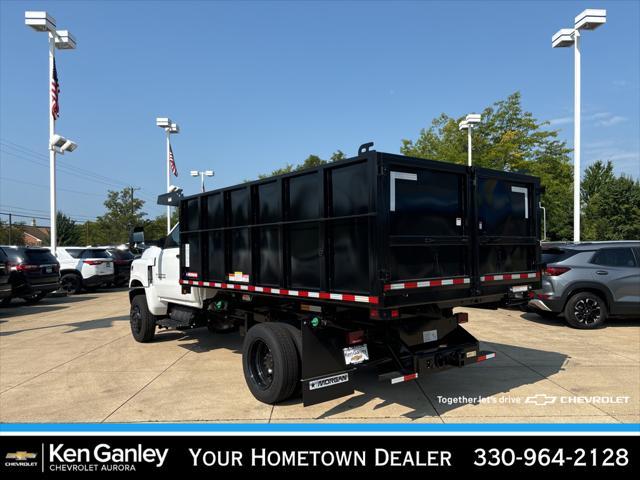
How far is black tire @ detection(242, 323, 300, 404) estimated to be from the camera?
180 inches

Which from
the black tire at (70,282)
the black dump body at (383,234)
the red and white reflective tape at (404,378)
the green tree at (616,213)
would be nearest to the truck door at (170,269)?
the black dump body at (383,234)

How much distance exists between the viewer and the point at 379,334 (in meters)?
4.60

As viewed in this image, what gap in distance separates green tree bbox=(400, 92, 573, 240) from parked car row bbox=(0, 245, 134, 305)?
2195cm

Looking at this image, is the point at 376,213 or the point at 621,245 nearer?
the point at 376,213

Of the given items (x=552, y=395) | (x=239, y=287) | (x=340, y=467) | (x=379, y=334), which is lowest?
(x=552, y=395)

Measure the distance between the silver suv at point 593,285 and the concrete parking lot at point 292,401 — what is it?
1.34ft

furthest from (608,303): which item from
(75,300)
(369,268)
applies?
(75,300)

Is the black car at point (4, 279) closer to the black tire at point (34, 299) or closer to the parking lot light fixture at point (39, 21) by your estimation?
the black tire at point (34, 299)

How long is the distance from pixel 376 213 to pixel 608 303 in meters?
7.68

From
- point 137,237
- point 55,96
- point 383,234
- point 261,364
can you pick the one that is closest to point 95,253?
point 55,96

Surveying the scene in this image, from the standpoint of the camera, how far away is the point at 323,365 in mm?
4379

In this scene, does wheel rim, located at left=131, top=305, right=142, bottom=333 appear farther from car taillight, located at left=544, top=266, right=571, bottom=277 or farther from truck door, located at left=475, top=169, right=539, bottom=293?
car taillight, located at left=544, top=266, right=571, bottom=277

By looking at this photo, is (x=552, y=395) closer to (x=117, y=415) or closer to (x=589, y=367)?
(x=589, y=367)

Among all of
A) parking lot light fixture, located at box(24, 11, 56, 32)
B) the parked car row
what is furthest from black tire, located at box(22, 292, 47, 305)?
parking lot light fixture, located at box(24, 11, 56, 32)
